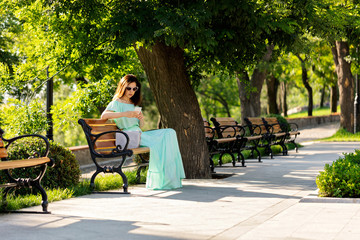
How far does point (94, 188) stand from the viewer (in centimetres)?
820

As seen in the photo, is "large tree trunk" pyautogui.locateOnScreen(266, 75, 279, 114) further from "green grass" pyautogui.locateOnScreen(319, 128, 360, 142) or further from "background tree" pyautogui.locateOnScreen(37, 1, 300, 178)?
"background tree" pyautogui.locateOnScreen(37, 1, 300, 178)

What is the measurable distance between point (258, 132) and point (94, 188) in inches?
343

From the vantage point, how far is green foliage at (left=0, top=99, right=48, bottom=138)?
13102 mm

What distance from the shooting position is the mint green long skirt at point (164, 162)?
327 inches

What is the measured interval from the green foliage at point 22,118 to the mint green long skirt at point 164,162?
5606 millimetres

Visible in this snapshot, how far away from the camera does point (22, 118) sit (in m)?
13.3

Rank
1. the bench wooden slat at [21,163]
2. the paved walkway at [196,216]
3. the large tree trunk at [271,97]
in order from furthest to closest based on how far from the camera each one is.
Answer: the large tree trunk at [271,97], the bench wooden slat at [21,163], the paved walkway at [196,216]

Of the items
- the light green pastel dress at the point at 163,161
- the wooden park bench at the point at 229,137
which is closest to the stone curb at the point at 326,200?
the light green pastel dress at the point at 163,161

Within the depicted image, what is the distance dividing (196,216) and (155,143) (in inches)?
100

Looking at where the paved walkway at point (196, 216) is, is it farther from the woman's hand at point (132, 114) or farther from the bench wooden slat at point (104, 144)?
the woman's hand at point (132, 114)

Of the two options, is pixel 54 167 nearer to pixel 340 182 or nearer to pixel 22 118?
pixel 340 182

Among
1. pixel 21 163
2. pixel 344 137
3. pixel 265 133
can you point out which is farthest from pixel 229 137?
pixel 344 137

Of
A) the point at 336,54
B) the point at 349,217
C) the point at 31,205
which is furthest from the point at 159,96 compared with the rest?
the point at 336,54

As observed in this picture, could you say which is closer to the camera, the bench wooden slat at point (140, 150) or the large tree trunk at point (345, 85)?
the bench wooden slat at point (140, 150)
